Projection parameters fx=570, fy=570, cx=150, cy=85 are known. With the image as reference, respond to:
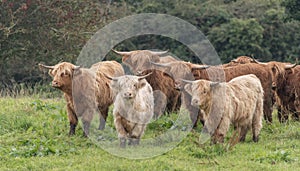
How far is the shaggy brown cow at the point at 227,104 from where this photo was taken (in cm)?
829

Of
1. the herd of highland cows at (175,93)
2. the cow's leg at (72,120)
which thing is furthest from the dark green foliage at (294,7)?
the cow's leg at (72,120)

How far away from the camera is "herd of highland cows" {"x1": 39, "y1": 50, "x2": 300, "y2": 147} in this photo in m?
8.43

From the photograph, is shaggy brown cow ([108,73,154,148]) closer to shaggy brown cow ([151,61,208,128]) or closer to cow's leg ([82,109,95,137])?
cow's leg ([82,109,95,137])

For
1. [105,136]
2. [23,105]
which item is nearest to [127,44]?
[23,105]

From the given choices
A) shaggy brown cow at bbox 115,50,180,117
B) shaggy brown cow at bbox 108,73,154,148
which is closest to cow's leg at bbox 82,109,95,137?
shaggy brown cow at bbox 108,73,154,148

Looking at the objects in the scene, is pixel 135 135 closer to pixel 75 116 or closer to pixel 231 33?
pixel 75 116

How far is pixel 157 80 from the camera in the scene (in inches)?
424

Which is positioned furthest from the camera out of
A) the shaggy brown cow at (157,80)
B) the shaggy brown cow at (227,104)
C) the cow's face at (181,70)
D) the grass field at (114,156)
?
the shaggy brown cow at (157,80)

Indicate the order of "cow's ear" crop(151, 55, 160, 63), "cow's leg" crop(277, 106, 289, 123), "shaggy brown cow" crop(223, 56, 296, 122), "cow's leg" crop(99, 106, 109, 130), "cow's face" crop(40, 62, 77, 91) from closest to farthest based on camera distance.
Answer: "cow's face" crop(40, 62, 77, 91) < "cow's leg" crop(99, 106, 109, 130) < "cow's leg" crop(277, 106, 289, 123) < "shaggy brown cow" crop(223, 56, 296, 122) < "cow's ear" crop(151, 55, 160, 63)

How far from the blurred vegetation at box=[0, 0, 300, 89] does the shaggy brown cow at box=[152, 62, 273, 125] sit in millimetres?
7670

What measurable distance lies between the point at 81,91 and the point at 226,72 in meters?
2.94

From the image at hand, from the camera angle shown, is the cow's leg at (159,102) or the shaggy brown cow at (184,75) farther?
the cow's leg at (159,102)

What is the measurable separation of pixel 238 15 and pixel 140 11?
5869 mm

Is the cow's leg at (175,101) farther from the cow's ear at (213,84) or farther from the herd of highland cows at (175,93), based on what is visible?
the cow's ear at (213,84)
